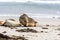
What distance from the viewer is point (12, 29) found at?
13062 millimetres

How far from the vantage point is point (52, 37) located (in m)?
11.1

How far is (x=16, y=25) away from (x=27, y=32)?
1892 millimetres

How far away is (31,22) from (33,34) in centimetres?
229

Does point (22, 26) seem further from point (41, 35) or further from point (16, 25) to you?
point (41, 35)

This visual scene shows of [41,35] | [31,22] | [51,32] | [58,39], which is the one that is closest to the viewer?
[58,39]

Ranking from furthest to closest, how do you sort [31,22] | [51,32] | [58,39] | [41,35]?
[31,22], [51,32], [41,35], [58,39]

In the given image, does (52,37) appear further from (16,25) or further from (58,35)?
(16,25)

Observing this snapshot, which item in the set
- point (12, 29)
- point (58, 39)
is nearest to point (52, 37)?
point (58, 39)

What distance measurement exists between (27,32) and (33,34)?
1.71 feet

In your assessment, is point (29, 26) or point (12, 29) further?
point (29, 26)

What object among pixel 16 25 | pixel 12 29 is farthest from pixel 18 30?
pixel 16 25

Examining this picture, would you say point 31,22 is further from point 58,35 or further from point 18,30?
point 58,35

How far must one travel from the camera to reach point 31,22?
13992 mm

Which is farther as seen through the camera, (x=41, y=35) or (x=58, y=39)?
(x=41, y=35)
